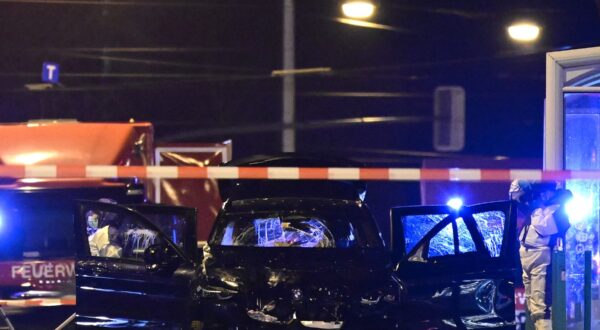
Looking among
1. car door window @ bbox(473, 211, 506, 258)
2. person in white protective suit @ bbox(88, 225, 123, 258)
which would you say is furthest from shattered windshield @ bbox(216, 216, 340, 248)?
car door window @ bbox(473, 211, 506, 258)

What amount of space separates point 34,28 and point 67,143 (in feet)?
48.2

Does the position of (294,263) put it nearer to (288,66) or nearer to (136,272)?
(136,272)

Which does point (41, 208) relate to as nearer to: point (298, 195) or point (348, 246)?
point (298, 195)

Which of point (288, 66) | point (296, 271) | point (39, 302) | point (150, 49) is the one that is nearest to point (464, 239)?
point (296, 271)

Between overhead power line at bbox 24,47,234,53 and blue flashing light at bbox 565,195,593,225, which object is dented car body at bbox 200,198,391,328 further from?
overhead power line at bbox 24,47,234,53

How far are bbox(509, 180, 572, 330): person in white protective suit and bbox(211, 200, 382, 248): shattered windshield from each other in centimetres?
218

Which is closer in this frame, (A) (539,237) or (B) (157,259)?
(B) (157,259)

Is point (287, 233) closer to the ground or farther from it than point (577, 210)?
closer to the ground

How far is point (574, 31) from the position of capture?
78.3ft

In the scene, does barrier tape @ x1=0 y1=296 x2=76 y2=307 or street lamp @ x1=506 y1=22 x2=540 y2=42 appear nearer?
barrier tape @ x1=0 y1=296 x2=76 y2=307

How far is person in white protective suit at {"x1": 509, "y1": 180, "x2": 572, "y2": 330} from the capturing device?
346 inches

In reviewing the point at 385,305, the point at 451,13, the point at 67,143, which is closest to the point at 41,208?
the point at 67,143

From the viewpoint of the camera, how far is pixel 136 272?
6.89 m

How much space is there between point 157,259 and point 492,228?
102 inches
